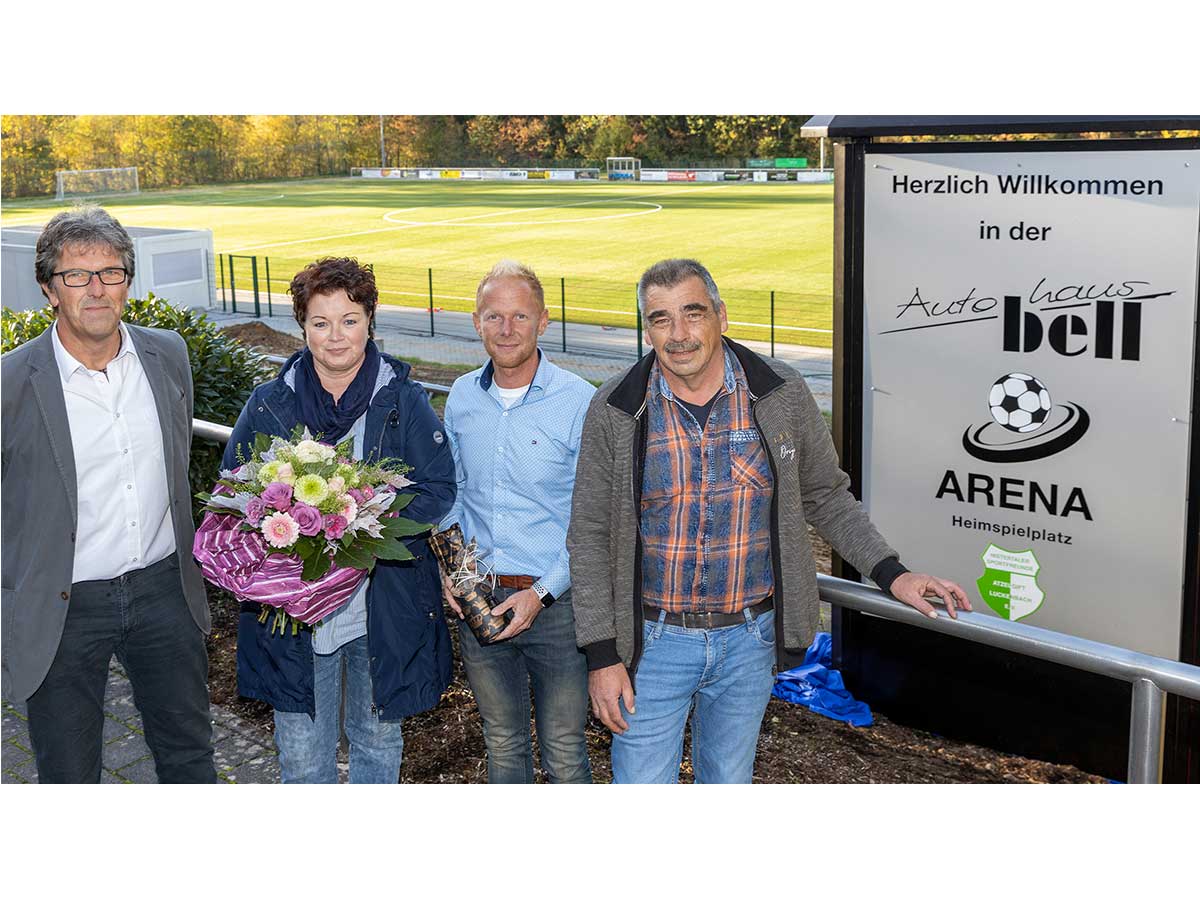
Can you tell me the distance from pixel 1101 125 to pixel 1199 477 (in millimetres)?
1338

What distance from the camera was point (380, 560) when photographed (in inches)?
123

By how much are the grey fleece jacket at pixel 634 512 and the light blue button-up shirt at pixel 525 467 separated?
0.83ft

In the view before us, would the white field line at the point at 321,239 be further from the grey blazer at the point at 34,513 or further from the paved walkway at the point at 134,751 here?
the grey blazer at the point at 34,513

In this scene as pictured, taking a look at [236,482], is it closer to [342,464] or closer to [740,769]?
[342,464]

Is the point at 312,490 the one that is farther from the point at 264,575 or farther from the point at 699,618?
the point at 699,618

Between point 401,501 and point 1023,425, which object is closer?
point 401,501

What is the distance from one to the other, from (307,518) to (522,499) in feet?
1.75

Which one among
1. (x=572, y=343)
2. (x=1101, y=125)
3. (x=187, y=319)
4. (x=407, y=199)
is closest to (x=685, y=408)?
(x=1101, y=125)

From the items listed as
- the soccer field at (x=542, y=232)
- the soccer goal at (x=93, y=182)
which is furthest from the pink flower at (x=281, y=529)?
the soccer goal at (x=93, y=182)

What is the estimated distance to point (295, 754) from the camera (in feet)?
10.6

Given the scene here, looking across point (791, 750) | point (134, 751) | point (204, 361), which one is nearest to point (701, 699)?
point (791, 750)

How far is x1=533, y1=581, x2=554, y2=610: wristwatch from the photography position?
3.04 m

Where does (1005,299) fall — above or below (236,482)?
above

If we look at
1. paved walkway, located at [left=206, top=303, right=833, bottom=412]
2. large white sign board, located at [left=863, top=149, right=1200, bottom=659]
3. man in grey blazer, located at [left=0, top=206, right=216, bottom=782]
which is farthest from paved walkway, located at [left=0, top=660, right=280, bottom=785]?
paved walkway, located at [left=206, top=303, right=833, bottom=412]
